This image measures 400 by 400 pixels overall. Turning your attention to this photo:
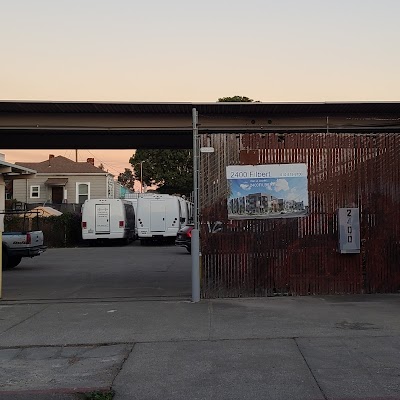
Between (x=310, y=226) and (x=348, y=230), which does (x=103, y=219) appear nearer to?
(x=310, y=226)

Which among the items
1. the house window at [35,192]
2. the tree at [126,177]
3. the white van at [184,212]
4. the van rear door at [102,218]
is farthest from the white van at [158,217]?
the tree at [126,177]

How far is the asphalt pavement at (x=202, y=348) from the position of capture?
18.6ft

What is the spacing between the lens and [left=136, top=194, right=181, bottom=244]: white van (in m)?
30.5

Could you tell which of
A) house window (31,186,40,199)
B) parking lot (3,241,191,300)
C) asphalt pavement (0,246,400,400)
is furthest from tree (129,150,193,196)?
asphalt pavement (0,246,400,400)

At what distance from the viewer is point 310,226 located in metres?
11.1

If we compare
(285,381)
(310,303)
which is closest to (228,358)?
(285,381)

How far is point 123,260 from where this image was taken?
21.4m

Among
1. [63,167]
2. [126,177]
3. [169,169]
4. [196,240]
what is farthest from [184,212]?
[126,177]

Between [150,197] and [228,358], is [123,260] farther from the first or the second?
[228,358]

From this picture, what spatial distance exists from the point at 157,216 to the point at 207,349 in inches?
929

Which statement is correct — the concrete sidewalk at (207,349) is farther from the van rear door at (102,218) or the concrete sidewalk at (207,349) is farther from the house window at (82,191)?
the house window at (82,191)

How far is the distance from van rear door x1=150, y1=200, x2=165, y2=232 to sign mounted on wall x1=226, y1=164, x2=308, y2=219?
19749mm

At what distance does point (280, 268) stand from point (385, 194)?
2.66 metres

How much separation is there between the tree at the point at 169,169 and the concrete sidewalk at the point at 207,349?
37471mm
